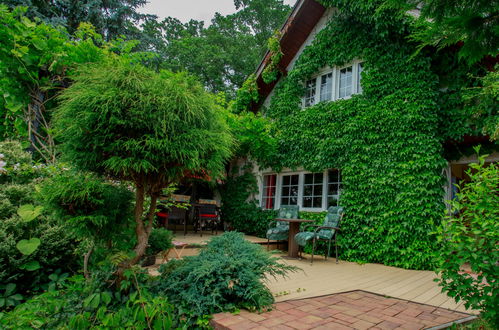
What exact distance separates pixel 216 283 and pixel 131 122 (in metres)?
1.57

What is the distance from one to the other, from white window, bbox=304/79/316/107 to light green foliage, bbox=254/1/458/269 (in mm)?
760

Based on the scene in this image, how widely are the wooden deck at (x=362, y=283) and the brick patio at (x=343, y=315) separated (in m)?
0.25

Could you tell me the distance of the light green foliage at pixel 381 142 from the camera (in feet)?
17.1

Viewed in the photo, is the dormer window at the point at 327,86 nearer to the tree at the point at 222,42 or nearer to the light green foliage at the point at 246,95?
the light green foliage at the point at 246,95

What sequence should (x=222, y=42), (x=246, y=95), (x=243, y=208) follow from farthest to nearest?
(x=222, y=42) < (x=246, y=95) < (x=243, y=208)

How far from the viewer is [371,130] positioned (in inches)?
238

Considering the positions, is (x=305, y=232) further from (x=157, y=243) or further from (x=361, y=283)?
(x=157, y=243)

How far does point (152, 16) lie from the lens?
13.3m

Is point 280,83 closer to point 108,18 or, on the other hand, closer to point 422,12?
point 422,12

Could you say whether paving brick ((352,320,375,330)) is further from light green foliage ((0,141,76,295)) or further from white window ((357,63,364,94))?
white window ((357,63,364,94))

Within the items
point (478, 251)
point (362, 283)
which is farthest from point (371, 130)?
point (478, 251)

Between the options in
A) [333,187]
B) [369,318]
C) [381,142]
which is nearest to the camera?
[369,318]

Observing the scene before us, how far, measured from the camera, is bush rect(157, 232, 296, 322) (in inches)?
93.8

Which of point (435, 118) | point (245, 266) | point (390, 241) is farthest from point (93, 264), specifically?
point (435, 118)
